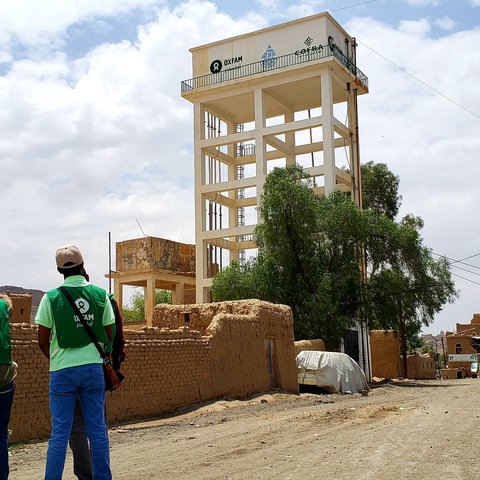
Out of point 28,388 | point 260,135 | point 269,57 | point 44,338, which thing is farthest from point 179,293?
point 44,338

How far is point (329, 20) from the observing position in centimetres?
3853

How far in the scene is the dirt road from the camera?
7230 millimetres

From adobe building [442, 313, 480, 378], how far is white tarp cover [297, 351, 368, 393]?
27.9 meters

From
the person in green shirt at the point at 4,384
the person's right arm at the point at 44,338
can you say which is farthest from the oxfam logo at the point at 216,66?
the person's right arm at the point at 44,338

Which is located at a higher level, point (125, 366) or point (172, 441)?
point (125, 366)

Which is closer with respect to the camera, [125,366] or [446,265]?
[125,366]

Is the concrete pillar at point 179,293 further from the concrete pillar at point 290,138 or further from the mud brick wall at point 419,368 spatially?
the mud brick wall at point 419,368

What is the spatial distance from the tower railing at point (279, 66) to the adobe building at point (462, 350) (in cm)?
2069

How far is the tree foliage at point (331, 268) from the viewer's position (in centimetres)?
2980

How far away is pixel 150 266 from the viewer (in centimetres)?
3794

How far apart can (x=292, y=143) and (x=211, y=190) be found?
6.12 meters

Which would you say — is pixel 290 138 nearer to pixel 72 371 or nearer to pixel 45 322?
pixel 45 322

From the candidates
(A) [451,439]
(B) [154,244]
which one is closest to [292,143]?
(B) [154,244]

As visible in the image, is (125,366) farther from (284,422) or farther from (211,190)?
(211,190)
